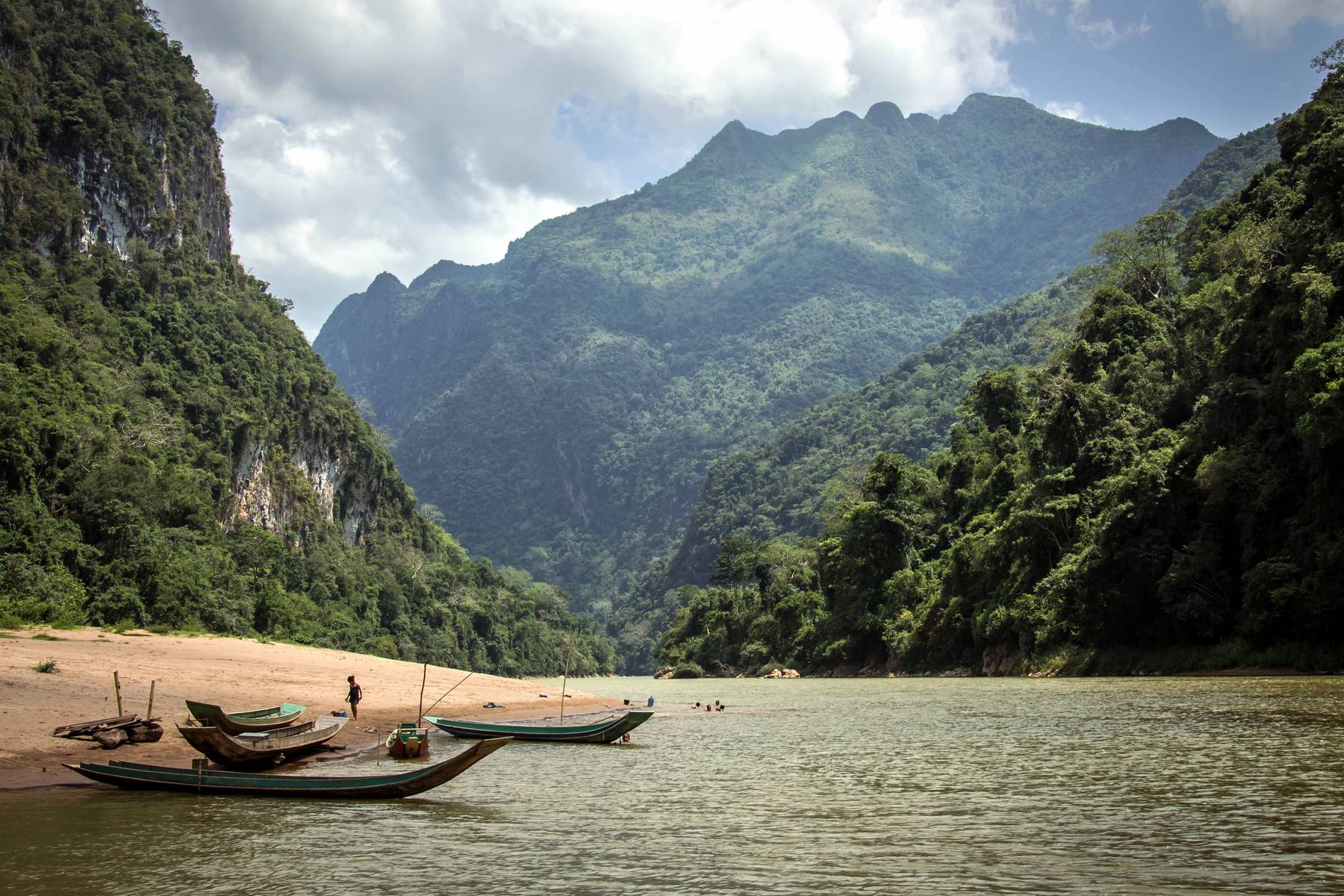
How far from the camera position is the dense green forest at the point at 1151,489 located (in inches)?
1442

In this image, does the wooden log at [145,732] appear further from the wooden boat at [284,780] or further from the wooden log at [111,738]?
the wooden boat at [284,780]

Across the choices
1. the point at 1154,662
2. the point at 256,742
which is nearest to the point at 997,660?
the point at 1154,662

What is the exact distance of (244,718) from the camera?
20.3 m

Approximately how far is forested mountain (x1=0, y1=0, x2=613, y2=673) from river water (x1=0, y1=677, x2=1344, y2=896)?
26306mm

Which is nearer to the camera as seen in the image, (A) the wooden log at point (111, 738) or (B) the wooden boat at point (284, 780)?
(B) the wooden boat at point (284, 780)

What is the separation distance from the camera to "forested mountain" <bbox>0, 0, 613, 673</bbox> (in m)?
51.4

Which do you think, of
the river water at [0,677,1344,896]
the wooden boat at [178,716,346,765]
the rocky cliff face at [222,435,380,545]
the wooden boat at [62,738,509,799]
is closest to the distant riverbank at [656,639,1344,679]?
the river water at [0,677,1344,896]

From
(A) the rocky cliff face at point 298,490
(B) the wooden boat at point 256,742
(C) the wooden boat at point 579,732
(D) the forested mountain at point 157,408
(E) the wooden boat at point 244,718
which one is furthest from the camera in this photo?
(A) the rocky cliff face at point 298,490

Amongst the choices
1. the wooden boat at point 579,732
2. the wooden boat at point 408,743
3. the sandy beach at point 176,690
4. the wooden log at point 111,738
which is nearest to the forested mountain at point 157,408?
the sandy beach at point 176,690

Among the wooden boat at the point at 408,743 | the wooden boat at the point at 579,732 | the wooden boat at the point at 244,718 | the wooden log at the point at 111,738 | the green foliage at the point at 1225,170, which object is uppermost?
the green foliage at the point at 1225,170

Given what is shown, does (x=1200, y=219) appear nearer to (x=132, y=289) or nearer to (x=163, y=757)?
(x=163, y=757)

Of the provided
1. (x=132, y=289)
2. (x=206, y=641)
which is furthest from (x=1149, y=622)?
(x=132, y=289)

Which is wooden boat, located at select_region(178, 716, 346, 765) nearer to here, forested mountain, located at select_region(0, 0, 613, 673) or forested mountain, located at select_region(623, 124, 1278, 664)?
forested mountain, located at select_region(0, 0, 613, 673)

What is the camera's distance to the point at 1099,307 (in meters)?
66.6
